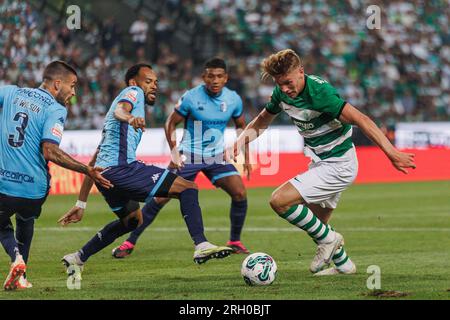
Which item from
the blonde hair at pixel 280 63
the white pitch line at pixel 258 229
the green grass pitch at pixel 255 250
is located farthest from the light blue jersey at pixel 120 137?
the white pitch line at pixel 258 229

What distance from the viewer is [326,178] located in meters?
8.96

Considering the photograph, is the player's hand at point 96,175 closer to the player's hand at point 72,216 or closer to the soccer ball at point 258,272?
the player's hand at point 72,216

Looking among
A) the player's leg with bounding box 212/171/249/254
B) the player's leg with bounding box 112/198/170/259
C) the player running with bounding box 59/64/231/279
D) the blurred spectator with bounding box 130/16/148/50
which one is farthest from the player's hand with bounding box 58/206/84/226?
the blurred spectator with bounding box 130/16/148/50

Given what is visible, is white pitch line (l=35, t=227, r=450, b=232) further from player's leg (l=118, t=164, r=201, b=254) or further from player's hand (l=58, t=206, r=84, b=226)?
player's hand (l=58, t=206, r=84, b=226)

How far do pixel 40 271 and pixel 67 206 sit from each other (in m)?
8.70

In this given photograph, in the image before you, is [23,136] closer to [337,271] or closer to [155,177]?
[155,177]

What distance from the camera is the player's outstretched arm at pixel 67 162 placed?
8055mm

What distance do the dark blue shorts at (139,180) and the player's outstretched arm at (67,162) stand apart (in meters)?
0.87

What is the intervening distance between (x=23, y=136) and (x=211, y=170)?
12.7 feet

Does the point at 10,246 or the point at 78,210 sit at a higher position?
the point at 78,210

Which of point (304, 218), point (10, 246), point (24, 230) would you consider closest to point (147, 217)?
point (24, 230)

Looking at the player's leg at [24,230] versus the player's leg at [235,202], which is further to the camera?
the player's leg at [235,202]

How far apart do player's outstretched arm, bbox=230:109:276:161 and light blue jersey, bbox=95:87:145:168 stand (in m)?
1.04
